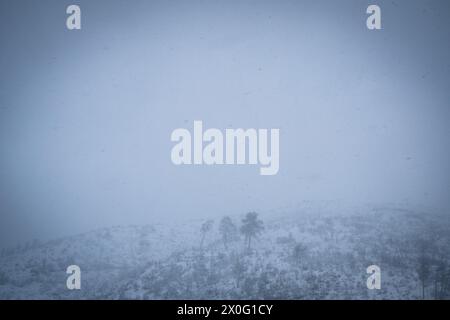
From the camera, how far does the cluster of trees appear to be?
403 inches

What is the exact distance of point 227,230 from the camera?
10.6m

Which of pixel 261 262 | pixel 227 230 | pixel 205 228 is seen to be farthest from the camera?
pixel 205 228

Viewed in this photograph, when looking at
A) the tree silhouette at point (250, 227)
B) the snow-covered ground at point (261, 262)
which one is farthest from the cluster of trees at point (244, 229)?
the snow-covered ground at point (261, 262)

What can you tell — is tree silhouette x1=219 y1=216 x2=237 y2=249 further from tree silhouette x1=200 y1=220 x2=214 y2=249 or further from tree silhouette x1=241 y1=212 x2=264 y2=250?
tree silhouette x1=200 y1=220 x2=214 y2=249

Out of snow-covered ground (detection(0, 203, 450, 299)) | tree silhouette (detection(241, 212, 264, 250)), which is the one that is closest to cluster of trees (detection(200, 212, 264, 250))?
tree silhouette (detection(241, 212, 264, 250))

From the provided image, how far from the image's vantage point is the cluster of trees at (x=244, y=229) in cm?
1024

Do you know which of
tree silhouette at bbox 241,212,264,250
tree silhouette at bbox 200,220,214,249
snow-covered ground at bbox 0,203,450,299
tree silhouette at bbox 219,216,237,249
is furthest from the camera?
tree silhouette at bbox 200,220,214,249

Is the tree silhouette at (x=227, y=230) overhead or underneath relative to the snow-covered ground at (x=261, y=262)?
overhead

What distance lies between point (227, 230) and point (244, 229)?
741 mm

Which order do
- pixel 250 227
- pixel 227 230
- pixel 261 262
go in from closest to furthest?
pixel 261 262 → pixel 250 227 → pixel 227 230

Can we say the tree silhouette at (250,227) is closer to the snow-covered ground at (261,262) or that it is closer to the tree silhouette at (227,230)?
the snow-covered ground at (261,262)

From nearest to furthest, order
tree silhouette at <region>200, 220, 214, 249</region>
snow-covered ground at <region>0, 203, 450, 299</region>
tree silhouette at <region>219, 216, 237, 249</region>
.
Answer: snow-covered ground at <region>0, 203, 450, 299</region> < tree silhouette at <region>219, 216, 237, 249</region> < tree silhouette at <region>200, 220, 214, 249</region>

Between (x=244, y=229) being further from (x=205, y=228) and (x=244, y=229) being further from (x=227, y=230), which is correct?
(x=205, y=228)

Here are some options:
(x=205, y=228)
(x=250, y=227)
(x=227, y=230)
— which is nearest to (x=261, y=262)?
(x=250, y=227)
